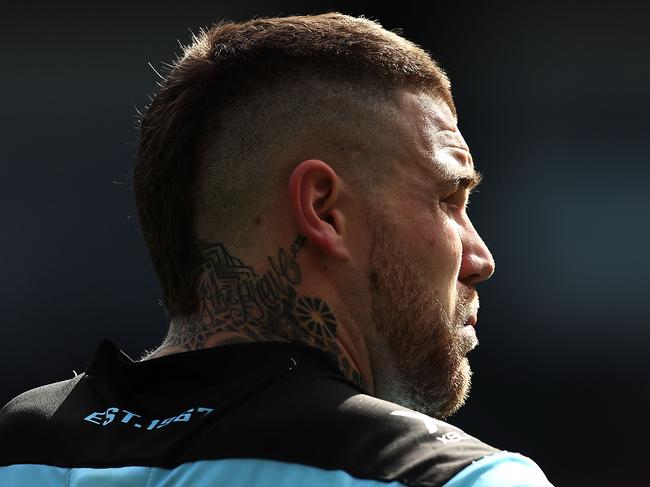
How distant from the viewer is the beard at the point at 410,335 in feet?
A: 5.26

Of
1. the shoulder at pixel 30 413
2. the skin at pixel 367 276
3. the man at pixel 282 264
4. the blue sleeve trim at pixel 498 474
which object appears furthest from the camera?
the skin at pixel 367 276

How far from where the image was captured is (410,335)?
5.38 feet

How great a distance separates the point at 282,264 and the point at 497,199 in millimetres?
4062

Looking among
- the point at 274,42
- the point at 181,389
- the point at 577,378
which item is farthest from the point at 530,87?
the point at 181,389

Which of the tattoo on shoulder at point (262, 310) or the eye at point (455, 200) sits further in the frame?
the eye at point (455, 200)

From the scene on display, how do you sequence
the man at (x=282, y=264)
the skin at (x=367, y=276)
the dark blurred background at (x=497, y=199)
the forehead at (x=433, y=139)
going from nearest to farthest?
the man at (x=282, y=264)
the skin at (x=367, y=276)
the forehead at (x=433, y=139)
the dark blurred background at (x=497, y=199)

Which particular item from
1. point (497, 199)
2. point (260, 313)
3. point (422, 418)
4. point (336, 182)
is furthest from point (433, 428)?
point (497, 199)

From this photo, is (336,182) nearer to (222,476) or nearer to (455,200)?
(455,200)

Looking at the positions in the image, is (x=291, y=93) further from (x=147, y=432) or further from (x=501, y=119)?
(x=501, y=119)

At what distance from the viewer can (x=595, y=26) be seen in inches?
224

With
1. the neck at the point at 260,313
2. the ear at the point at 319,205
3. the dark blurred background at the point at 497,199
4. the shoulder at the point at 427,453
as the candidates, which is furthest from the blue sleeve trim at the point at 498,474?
the dark blurred background at the point at 497,199

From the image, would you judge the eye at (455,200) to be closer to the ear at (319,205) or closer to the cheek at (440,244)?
the cheek at (440,244)

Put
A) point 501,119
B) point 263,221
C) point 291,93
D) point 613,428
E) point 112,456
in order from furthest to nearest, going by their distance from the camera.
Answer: point 501,119 < point 613,428 < point 291,93 < point 263,221 < point 112,456

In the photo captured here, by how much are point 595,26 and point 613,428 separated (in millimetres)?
2448
